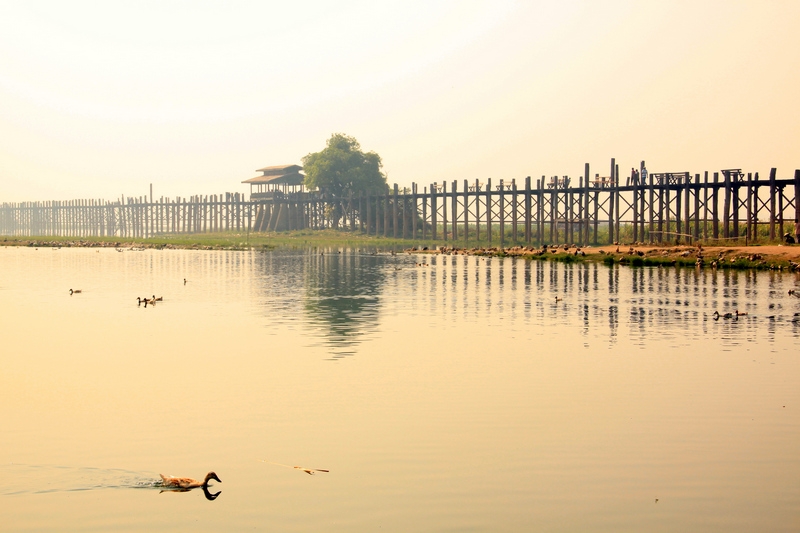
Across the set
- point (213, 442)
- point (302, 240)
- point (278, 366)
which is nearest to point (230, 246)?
point (302, 240)

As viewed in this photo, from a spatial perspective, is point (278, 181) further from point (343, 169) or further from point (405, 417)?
point (405, 417)

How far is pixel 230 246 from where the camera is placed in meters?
88.4

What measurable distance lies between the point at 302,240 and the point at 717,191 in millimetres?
47328

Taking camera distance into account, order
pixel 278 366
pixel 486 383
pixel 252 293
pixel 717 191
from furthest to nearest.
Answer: pixel 717 191 < pixel 252 293 < pixel 278 366 < pixel 486 383

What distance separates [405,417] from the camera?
46.7 feet

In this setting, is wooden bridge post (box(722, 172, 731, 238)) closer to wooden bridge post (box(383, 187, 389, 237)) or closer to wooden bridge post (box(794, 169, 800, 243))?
wooden bridge post (box(794, 169, 800, 243))

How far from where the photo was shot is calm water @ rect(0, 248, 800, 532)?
33.2ft

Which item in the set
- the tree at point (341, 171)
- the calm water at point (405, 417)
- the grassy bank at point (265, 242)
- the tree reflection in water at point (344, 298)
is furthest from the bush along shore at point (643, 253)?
the tree at point (341, 171)

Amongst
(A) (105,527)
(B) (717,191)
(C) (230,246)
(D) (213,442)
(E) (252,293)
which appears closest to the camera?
(A) (105,527)

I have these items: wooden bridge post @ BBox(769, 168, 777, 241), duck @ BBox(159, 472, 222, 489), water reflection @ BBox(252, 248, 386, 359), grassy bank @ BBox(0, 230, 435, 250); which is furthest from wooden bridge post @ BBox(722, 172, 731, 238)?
duck @ BBox(159, 472, 222, 489)

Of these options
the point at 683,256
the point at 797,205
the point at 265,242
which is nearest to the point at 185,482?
the point at 683,256

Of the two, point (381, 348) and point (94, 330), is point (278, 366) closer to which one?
point (381, 348)

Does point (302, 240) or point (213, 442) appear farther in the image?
point (302, 240)

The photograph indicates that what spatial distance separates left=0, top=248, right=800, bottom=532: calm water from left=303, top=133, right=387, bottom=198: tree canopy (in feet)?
266
